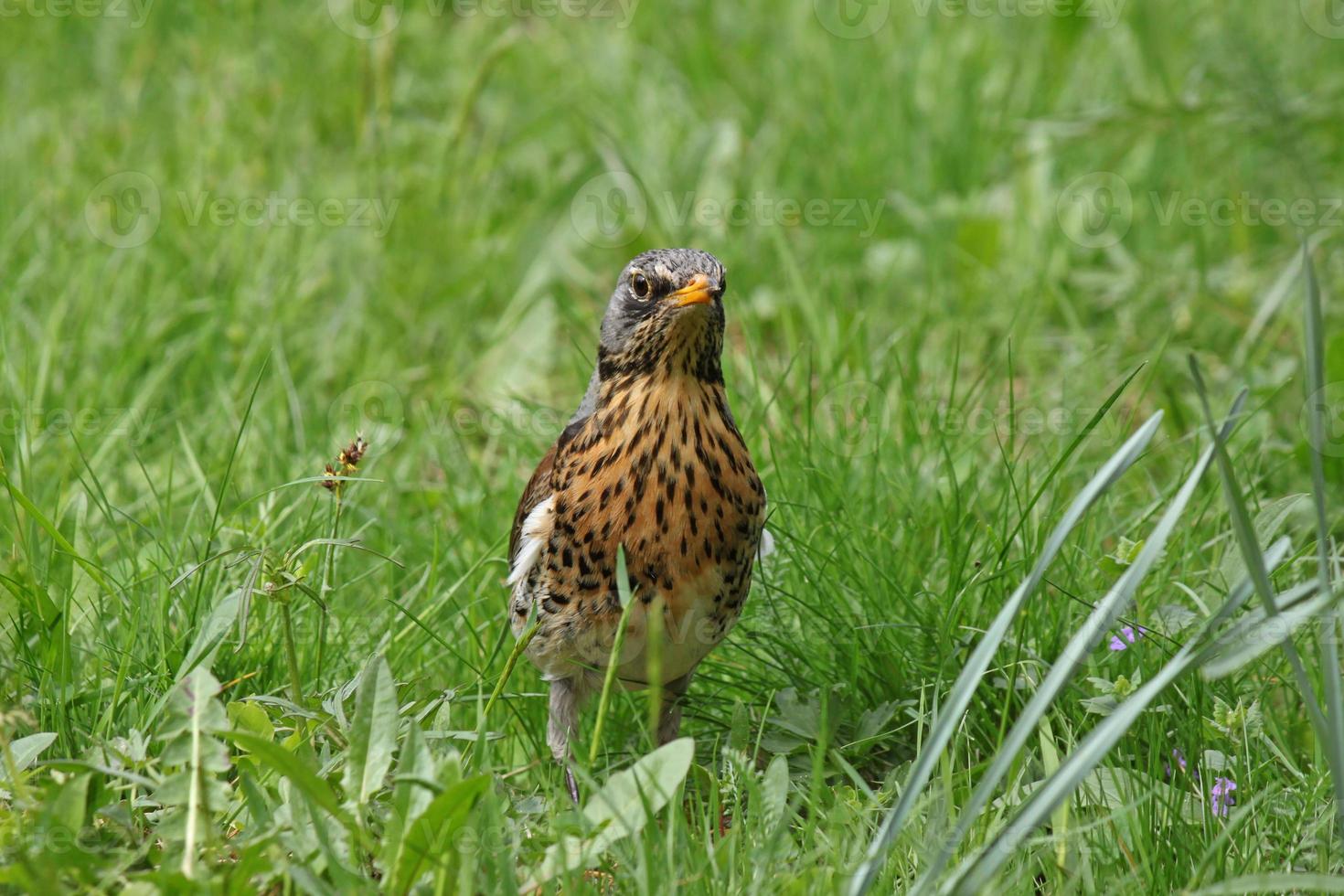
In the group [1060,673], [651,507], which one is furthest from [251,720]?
[1060,673]

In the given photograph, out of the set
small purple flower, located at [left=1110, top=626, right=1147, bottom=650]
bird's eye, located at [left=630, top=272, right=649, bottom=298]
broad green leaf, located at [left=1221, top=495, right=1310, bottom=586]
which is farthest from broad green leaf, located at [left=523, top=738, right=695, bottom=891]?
broad green leaf, located at [left=1221, top=495, right=1310, bottom=586]

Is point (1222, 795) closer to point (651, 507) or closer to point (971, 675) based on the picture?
point (971, 675)

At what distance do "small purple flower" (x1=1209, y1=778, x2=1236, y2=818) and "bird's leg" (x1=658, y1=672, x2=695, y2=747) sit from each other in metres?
1.36

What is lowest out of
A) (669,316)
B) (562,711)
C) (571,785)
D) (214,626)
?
(571,785)

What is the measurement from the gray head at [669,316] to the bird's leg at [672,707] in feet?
2.73

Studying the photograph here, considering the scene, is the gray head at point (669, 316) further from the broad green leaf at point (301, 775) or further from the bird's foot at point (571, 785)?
the broad green leaf at point (301, 775)

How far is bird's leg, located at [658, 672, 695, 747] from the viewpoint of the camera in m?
4.12

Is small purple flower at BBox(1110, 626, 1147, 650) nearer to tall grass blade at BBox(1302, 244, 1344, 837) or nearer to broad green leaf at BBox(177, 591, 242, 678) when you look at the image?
tall grass blade at BBox(1302, 244, 1344, 837)

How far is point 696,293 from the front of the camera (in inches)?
148

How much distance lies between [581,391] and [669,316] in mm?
2431

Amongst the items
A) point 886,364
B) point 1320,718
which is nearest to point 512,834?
point 1320,718

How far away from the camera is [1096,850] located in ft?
10.8

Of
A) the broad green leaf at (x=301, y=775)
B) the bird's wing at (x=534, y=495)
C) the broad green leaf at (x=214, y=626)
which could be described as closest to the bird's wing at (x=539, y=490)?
the bird's wing at (x=534, y=495)

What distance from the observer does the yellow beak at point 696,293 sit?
377 cm
